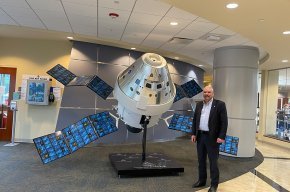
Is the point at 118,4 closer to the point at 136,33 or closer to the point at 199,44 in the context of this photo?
the point at 136,33

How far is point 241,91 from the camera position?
628 centimetres

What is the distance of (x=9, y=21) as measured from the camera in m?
5.68

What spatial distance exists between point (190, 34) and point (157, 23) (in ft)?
3.17

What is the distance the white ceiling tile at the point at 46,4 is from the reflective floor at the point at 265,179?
384 centimetres

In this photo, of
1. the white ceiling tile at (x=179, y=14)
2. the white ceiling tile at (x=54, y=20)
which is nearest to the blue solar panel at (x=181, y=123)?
the white ceiling tile at (x=179, y=14)

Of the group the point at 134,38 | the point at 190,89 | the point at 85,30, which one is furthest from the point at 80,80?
the point at 190,89

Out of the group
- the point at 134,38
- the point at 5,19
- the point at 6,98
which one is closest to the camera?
the point at 5,19

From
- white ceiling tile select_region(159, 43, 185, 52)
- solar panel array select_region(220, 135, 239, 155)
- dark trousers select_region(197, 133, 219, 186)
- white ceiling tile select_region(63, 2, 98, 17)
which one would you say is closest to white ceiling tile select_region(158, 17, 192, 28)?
white ceiling tile select_region(63, 2, 98, 17)

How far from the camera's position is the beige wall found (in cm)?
711

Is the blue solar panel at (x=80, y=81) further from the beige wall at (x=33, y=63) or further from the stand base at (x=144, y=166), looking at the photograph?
the beige wall at (x=33, y=63)

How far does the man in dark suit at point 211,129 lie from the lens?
12.3 ft

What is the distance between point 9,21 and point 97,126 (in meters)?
3.18

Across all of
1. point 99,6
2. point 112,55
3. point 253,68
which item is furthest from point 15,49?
point 253,68

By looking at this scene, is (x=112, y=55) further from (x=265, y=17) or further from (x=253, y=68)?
(x=265, y=17)
